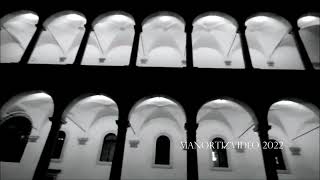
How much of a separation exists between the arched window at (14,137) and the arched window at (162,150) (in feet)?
23.0

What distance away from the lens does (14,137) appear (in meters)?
12.3

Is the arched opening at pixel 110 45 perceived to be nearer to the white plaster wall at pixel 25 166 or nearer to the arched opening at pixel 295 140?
the white plaster wall at pixel 25 166

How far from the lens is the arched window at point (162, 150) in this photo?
11.9 meters

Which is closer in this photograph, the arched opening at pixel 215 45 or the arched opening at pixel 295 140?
the arched opening at pixel 295 140

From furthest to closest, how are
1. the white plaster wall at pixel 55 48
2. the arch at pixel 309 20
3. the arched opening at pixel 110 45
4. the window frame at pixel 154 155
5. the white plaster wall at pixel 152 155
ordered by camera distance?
1. the white plaster wall at pixel 55 48
2. the arched opening at pixel 110 45
3. the window frame at pixel 154 155
4. the white plaster wall at pixel 152 155
5. the arch at pixel 309 20

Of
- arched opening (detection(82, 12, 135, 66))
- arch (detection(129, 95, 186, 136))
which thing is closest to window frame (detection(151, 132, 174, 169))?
arch (detection(129, 95, 186, 136))

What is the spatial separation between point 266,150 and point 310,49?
859 cm

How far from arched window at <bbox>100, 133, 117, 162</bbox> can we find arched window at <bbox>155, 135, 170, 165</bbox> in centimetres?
235

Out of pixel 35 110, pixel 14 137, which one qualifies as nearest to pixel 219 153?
pixel 35 110

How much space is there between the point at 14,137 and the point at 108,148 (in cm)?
501

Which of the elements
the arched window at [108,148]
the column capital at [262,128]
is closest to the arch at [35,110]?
the arched window at [108,148]

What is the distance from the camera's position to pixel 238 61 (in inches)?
509

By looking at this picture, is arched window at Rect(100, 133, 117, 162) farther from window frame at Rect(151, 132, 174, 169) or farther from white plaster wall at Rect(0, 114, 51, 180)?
white plaster wall at Rect(0, 114, 51, 180)

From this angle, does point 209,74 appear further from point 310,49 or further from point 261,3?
point 310,49
